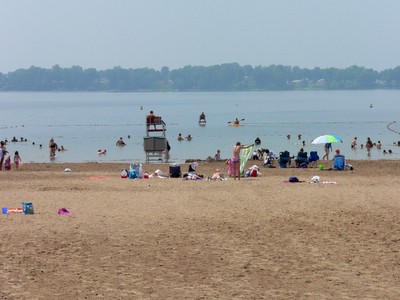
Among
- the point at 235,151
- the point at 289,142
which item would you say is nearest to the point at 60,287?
the point at 235,151

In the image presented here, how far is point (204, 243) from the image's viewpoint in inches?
559

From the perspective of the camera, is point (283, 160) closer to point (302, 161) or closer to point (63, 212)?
point (302, 161)

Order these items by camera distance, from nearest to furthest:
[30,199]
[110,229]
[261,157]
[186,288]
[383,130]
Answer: [186,288] → [110,229] → [30,199] → [261,157] → [383,130]

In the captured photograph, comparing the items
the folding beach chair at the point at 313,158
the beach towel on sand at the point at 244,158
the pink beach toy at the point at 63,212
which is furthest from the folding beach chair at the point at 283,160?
the pink beach toy at the point at 63,212

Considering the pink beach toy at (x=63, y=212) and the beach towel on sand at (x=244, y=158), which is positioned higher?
the beach towel on sand at (x=244, y=158)

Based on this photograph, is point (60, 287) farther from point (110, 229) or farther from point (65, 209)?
point (65, 209)

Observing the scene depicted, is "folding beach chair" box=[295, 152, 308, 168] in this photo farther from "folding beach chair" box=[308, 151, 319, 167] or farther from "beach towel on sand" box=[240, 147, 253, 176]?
"beach towel on sand" box=[240, 147, 253, 176]

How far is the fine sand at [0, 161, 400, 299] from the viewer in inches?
448

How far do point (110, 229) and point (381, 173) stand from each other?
16.7m

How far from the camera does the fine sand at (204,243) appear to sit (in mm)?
11383

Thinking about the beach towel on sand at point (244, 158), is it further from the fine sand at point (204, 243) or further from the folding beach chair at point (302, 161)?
the folding beach chair at point (302, 161)

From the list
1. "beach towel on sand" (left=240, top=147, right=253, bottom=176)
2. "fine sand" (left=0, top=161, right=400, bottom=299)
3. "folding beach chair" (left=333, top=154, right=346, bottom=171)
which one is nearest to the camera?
"fine sand" (left=0, top=161, right=400, bottom=299)

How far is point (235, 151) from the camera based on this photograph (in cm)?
2583

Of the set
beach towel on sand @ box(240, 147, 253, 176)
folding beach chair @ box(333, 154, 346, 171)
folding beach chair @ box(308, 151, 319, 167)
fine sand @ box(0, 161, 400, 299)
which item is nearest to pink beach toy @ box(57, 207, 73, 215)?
fine sand @ box(0, 161, 400, 299)
